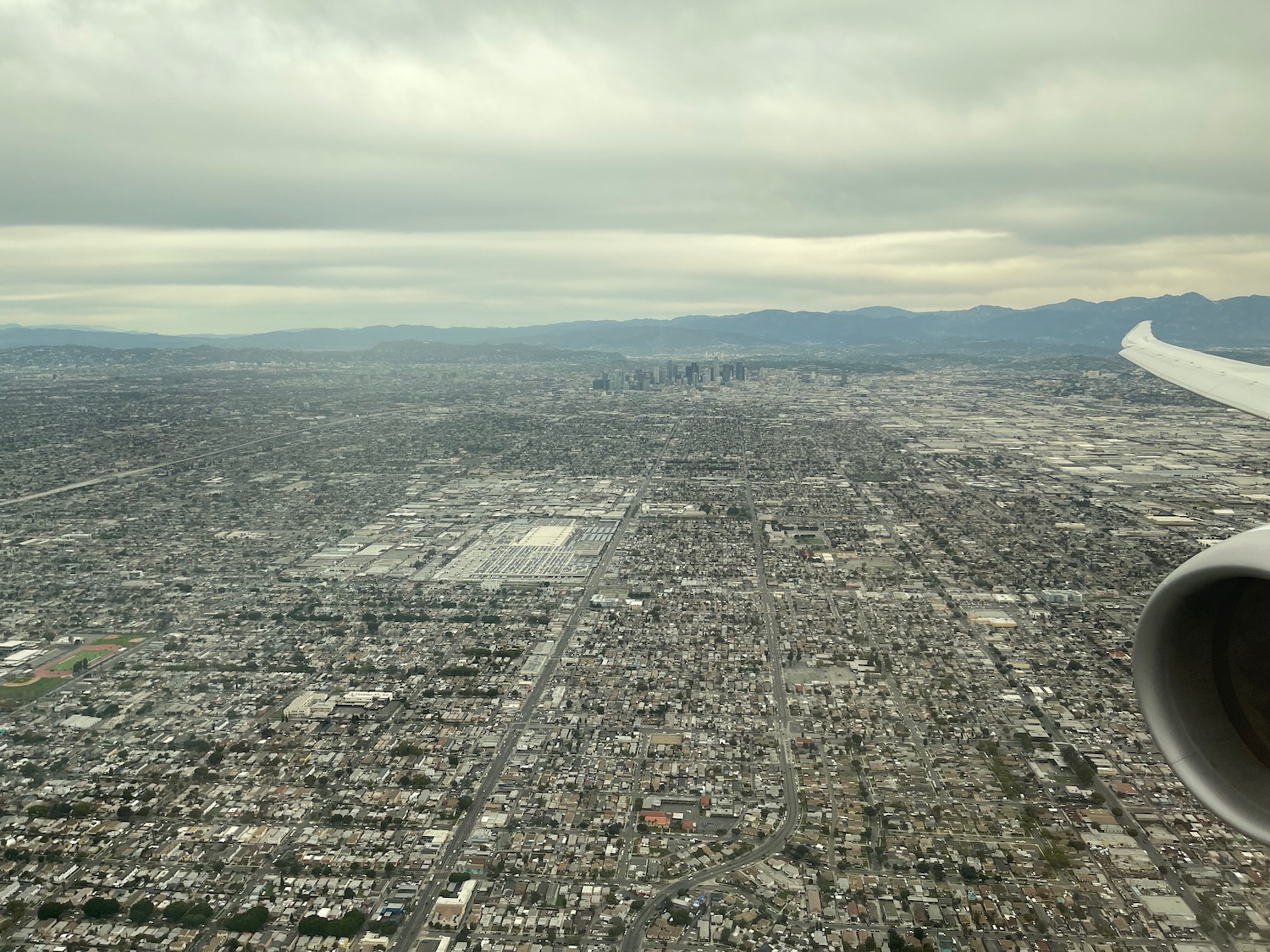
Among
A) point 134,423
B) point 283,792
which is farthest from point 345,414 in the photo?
point 283,792

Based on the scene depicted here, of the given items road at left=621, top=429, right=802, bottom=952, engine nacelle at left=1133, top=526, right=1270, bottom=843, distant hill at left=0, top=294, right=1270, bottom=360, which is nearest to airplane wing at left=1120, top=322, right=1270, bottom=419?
engine nacelle at left=1133, top=526, right=1270, bottom=843

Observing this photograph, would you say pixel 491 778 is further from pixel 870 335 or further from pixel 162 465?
pixel 870 335

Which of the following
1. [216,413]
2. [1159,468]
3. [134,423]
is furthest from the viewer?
[216,413]

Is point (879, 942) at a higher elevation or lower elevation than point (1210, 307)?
lower

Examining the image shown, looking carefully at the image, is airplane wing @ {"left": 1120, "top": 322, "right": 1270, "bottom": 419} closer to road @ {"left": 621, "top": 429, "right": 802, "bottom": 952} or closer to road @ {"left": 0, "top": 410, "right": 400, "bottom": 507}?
road @ {"left": 621, "top": 429, "right": 802, "bottom": 952}

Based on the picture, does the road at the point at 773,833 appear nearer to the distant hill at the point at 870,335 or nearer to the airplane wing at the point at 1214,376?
the airplane wing at the point at 1214,376

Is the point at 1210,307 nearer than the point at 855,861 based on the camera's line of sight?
No

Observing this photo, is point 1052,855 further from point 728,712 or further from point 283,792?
point 283,792
